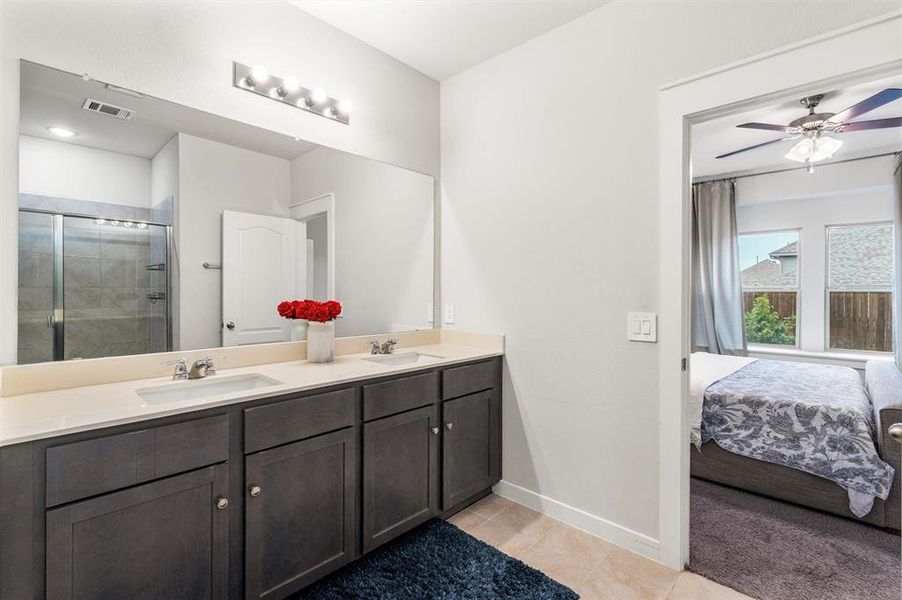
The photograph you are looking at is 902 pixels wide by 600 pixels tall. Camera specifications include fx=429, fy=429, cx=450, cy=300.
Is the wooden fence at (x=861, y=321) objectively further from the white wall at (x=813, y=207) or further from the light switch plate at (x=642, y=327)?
the light switch plate at (x=642, y=327)

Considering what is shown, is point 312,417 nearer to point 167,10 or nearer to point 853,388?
point 167,10

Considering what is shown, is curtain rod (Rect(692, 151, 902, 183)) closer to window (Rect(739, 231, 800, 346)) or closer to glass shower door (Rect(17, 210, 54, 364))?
window (Rect(739, 231, 800, 346))

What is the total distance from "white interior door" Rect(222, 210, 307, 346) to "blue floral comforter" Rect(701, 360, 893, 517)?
8.60 ft

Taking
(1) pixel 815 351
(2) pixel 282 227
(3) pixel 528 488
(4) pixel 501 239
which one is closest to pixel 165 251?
(2) pixel 282 227

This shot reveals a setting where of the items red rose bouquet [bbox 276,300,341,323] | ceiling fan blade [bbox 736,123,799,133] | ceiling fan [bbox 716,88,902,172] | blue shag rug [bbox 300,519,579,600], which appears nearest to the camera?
blue shag rug [bbox 300,519,579,600]

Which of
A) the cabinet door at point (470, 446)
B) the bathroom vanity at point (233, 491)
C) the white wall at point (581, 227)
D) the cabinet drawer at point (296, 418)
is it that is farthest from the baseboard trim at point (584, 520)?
the cabinet drawer at point (296, 418)

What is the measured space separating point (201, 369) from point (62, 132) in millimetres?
988

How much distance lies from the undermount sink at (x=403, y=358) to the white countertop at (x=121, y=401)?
252 millimetres

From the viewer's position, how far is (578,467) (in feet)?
7.24

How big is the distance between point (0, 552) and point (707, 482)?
329cm

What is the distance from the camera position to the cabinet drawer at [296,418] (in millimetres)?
1479

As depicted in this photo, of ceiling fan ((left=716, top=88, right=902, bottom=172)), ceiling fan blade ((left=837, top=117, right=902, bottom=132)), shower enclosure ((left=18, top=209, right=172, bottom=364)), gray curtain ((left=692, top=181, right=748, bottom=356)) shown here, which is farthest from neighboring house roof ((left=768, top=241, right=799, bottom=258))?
shower enclosure ((left=18, top=209, right=172, bottom=364))

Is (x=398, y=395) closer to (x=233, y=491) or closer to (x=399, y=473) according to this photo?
(x=399, y=473)

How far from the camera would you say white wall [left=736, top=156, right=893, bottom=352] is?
4.15 m
